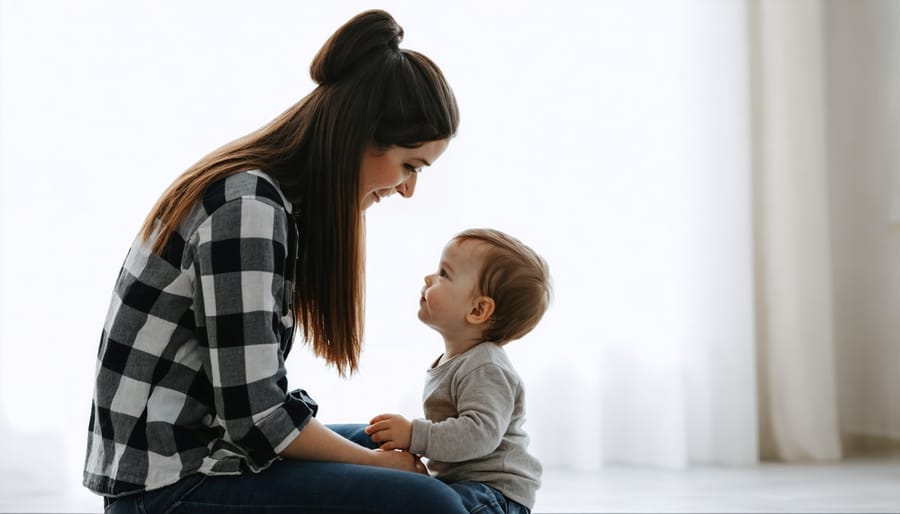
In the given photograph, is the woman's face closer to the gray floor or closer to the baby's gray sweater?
the baby's gray sweater

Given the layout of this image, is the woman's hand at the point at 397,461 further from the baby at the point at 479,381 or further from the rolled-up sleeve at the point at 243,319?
the rolled-up sleeve at the point at 243,319

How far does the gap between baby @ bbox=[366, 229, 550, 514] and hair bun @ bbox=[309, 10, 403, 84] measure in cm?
37

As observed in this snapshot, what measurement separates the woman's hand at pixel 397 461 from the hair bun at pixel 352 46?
1.82ft

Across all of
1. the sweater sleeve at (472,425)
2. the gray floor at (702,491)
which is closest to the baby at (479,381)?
the sweater sleeve at (472,425)

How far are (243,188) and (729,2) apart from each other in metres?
2.25

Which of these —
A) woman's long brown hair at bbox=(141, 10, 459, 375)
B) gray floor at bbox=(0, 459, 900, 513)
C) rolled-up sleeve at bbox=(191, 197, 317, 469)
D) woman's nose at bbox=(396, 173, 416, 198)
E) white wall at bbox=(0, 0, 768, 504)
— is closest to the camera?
rolled-up sleeve at bbox=(191, 197, 317, 469)

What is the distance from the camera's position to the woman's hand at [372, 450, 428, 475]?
1.33 meters

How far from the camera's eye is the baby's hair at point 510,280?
1.53m

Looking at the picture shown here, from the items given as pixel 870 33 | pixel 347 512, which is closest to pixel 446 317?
pixel 347 512

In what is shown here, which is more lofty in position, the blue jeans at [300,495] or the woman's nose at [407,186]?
the woman's nose at [407,186]

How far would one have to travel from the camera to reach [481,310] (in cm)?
154

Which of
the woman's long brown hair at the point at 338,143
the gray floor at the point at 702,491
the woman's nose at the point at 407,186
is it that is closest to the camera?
the woman's long brown hair at the point at 338,143

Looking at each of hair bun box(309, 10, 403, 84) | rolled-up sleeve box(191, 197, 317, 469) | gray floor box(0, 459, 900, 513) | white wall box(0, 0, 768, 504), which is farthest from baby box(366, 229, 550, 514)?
white wall box(0, 0, 768, 504)

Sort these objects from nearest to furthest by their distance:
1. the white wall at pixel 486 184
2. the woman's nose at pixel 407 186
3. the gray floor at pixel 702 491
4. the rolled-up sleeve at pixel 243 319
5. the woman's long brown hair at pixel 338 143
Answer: the rolled-up sleeve at pixel 243 319
the woman's long brown hair at pixel 338 143
the woman's nose at pixel 407 186
the gray floor at pixel 702 491
the white wall at pixel 486 184
